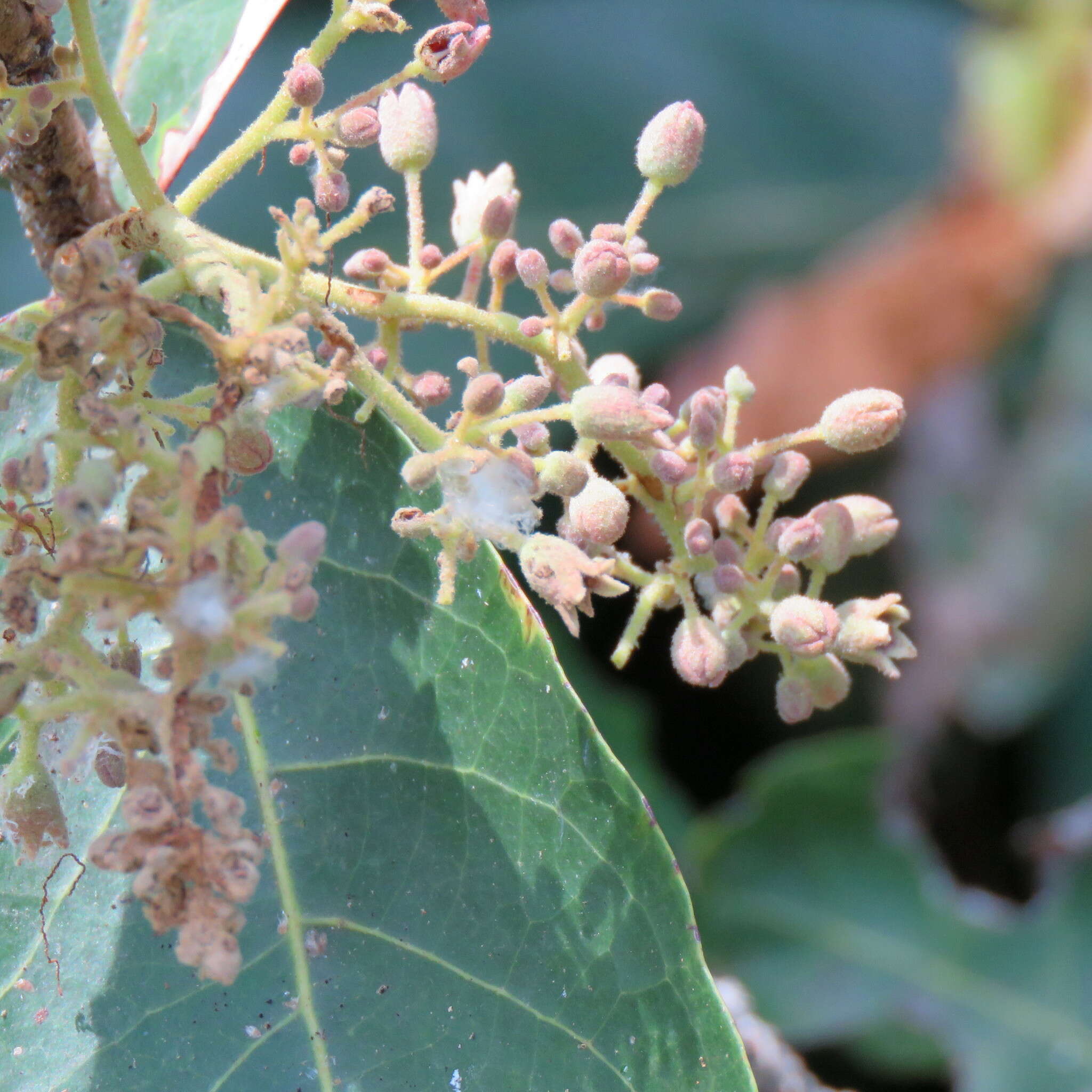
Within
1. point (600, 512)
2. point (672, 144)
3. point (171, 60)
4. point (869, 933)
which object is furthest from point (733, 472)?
point (869, 933)

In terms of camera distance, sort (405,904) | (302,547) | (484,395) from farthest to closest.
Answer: (405,904), (484,395), (302,547)

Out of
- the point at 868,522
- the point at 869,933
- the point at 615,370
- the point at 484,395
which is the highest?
the point at 484,395


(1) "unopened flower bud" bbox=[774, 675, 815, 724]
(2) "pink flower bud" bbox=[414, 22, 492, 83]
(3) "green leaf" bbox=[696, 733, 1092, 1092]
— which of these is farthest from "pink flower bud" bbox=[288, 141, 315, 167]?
(3) "green leaf" bbox=[696, 733, 1092, 1092]

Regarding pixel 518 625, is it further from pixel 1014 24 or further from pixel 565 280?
pixel 1014 24

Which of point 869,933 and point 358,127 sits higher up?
point 358,127

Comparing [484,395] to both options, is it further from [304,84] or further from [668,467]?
[304,84]

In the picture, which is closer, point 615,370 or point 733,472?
point 733,472

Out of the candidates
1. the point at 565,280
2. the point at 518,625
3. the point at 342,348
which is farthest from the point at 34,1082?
the point at 565,280

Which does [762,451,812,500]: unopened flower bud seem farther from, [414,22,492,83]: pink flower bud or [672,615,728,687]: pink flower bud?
[414,22,492,83]: pink flower bud
